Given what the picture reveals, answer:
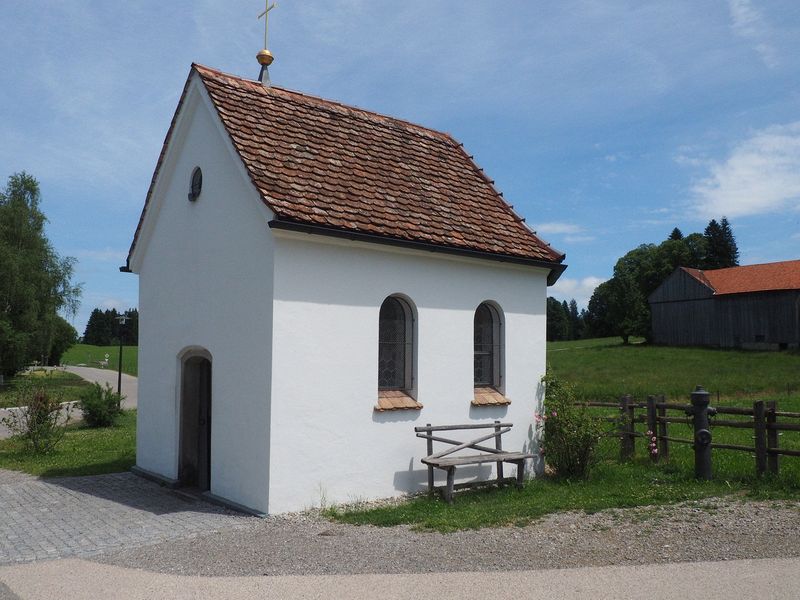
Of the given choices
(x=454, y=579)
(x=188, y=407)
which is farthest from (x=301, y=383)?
(x=454, y=579)

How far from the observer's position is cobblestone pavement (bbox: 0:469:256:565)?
25.1 feet

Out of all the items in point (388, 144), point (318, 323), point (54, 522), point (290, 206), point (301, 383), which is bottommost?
point (54, 522)

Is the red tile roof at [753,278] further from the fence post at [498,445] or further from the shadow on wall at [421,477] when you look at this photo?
the shadow on wall at [421,477]

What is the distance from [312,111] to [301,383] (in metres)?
5.47

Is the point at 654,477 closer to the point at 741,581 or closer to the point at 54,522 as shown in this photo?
the point at 741,581

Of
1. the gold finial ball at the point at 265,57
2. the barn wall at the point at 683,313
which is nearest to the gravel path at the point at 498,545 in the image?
the gold finial ball at the point at 265,57

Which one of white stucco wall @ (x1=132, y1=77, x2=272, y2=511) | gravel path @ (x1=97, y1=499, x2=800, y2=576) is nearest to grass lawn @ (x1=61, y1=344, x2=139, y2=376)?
white stucco wall @ (x1=132, y1=77, x2=272, y2=511)

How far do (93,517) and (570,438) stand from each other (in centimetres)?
724

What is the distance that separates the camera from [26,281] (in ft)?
126

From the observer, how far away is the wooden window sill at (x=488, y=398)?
11.2m

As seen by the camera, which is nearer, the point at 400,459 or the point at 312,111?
the point at 400,459

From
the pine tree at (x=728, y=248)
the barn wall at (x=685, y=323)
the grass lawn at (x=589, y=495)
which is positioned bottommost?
the grass lawn at (x=589, y=495)

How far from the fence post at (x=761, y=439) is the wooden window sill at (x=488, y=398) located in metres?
3.89

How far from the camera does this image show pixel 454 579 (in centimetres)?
598
